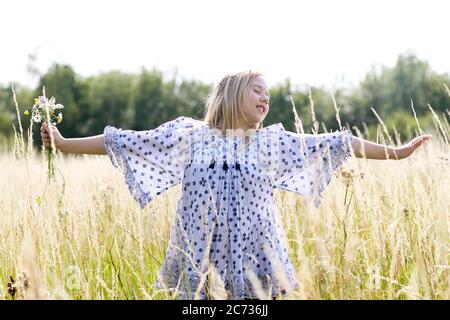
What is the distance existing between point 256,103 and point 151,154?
1.79ft

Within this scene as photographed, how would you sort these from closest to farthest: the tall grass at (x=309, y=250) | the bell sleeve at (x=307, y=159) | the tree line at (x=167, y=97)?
the tall grass at (x=309, y=250)
the bell sleeve at (x=307, y=159)
the tree line at (x=167, y=97)

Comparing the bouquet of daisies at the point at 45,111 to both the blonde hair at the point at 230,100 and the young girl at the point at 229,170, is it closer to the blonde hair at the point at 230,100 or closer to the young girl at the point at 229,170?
the young girl at the point at 229,170

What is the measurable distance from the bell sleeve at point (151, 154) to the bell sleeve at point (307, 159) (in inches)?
17.4

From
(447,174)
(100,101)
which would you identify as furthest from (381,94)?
(447,174)

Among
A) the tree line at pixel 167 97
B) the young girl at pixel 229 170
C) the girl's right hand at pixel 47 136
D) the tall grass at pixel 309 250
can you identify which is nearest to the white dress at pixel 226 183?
the young girl at pixel 229 170

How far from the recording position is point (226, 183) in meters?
2.72

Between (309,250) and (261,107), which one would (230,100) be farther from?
(309,250)

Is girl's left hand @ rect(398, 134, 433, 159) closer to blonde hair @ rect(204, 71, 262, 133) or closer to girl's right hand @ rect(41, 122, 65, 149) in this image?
blonde hair @ rect(204, 71, 262, 133)

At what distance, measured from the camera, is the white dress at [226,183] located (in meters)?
2.67

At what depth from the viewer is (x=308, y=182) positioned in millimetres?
2861

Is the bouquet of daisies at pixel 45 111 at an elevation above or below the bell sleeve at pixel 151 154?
above

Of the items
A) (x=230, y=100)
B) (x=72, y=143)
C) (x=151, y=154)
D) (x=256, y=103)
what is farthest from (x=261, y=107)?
(x=72, y=143)

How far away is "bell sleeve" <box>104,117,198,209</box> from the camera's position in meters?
2.85

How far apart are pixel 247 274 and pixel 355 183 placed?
60cm
